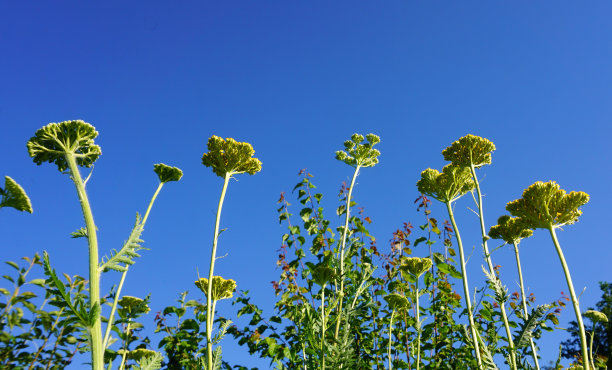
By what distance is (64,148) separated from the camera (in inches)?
113

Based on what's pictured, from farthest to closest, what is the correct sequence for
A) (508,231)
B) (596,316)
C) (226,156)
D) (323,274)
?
(508,231) < (226,156) < (323,274) < (596,316)

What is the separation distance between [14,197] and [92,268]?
589 millimetres

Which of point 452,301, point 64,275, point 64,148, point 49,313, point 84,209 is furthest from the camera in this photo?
point 452,301

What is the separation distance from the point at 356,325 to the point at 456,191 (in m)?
2.07

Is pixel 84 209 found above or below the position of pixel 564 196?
below

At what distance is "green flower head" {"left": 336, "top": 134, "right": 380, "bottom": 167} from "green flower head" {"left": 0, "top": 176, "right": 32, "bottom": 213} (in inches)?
156

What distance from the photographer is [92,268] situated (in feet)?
7.70

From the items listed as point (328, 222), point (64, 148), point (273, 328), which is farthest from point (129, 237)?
point (328, 222)

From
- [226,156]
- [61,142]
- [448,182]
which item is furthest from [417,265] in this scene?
[61,142]

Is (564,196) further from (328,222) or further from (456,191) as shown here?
(328,222)

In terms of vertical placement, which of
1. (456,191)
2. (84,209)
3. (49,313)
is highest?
(456,191)

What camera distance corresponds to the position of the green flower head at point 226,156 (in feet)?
14.1

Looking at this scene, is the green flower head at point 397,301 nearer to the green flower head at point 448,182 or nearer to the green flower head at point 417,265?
the green flower head at point 417,265

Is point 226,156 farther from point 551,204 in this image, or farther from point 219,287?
point 551,204
